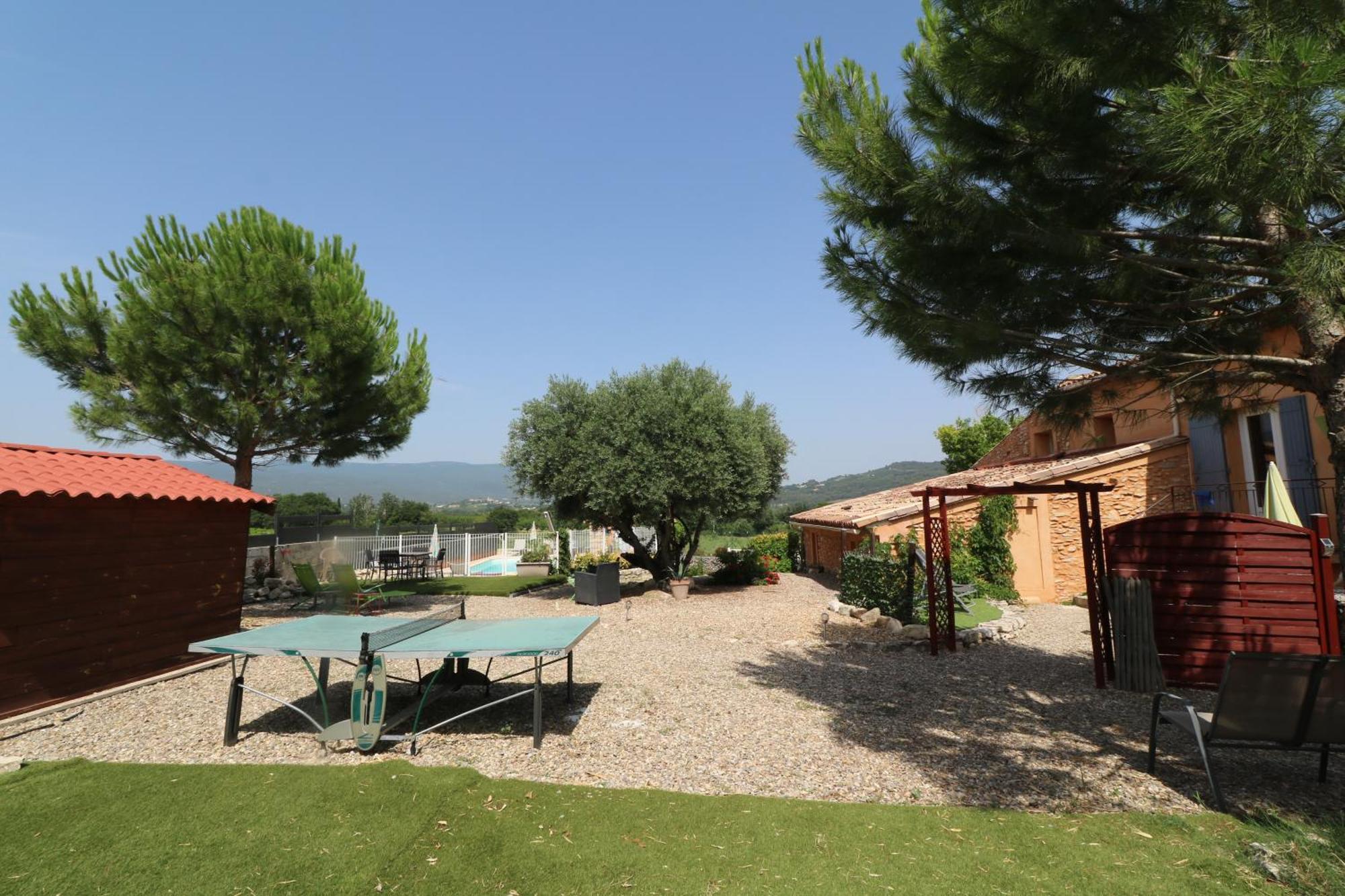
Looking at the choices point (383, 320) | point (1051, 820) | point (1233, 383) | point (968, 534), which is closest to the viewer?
point (1051, 820)

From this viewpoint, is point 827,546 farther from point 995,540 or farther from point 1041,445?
point 1041,445

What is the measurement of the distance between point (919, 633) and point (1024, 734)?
416 cm

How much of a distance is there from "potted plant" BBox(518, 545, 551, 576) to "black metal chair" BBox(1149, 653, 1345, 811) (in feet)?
62.3

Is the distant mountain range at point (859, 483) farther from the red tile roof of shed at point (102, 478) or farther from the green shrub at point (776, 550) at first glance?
the red tile roof of shed at point (102, 478)

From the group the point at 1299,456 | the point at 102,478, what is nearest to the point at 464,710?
the point at 102,478

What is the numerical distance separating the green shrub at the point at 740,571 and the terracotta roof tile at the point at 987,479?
219cm

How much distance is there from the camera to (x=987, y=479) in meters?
15.1

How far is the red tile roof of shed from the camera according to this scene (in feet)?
21.5

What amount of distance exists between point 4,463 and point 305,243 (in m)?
8.45

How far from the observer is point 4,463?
6.84 metres

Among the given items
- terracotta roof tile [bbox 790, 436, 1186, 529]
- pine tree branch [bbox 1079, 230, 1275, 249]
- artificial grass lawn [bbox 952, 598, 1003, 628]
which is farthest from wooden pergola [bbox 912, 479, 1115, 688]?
pine tree branch [bbox 1079, 230, 1275, 249]

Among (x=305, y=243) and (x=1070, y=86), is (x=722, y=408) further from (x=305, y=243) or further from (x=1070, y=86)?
(x=1070, y=86)

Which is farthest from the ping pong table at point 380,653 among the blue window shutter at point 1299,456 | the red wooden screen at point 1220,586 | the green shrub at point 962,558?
the blue window shutter at point 1299,456

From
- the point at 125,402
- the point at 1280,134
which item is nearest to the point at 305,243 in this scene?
the point at 125,402
